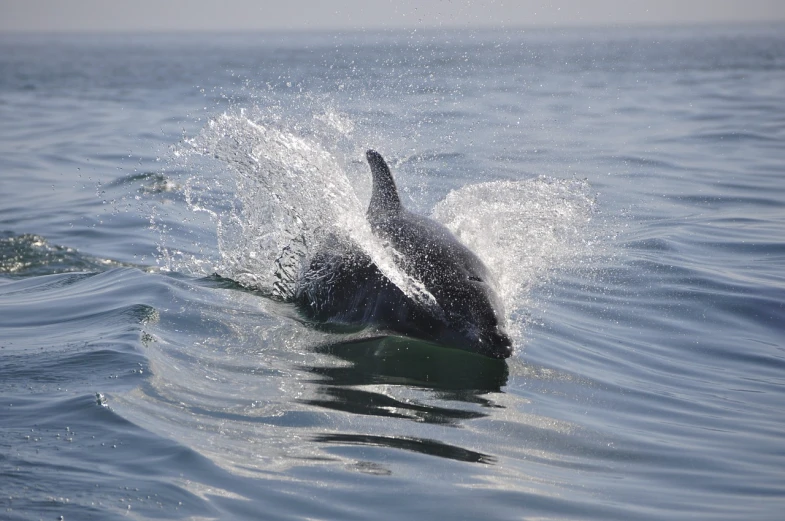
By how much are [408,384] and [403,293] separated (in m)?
0.82

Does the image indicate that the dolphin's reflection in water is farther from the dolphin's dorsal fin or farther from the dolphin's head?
the dolphin's dorsal fin

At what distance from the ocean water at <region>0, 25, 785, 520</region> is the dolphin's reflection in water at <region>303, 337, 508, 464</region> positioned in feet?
0.08

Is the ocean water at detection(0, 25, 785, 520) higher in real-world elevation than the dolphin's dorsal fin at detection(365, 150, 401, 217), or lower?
lower

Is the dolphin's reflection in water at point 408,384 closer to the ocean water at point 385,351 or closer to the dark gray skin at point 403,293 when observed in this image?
the ocean water at point 385,351

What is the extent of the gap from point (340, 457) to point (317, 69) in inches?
1948

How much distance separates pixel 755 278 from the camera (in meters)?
10.2

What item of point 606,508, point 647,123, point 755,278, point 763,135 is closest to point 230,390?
point 606,508

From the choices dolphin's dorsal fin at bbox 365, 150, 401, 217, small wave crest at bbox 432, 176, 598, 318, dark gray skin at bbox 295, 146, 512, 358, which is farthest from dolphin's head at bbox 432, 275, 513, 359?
dolphin's dorsal fin at bbox 365, 150, 401, 217

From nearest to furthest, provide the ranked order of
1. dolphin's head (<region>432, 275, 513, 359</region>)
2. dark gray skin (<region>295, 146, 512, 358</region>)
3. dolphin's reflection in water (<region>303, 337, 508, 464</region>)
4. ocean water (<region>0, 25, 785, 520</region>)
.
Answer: ocean water (<region>0, 25, 785, 520</region>)
dolphin's reflection in water (<region>303, 337, 508, 464</region>)
dolphin's head (<region>432, 275, 513, 359</region>)
dark gray skin (<region>295, 146, 512, 358</region>)

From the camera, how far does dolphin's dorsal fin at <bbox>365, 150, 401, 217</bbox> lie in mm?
8297

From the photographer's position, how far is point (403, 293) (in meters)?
7.36

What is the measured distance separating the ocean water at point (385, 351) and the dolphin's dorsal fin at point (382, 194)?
0.82 feet

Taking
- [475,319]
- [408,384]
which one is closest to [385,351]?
[408,384]

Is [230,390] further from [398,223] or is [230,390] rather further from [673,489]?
[673,489]
